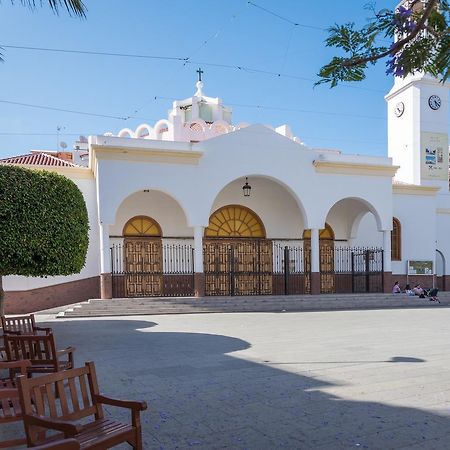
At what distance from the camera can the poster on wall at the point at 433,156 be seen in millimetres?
24109

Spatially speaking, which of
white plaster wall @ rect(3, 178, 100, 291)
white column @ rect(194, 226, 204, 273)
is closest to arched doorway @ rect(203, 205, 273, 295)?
white column @ rect(194, 226, 204, 273)

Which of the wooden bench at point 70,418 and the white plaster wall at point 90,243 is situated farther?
the white plaster wall at point 90,243

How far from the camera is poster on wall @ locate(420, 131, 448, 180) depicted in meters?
24.1

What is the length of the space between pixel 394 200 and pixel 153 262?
38.6 ft

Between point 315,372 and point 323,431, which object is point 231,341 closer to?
point 315,372

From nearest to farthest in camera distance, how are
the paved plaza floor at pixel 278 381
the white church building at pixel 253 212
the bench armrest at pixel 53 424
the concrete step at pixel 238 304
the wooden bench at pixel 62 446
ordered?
the wooden bench at pixel 62 446
the bench armrest at pixel 53 424
the paved plaza floor at pixel 278 381
the concrete step at pixel 238 304
the white church building at pixel 253 212

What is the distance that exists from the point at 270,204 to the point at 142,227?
598 cm

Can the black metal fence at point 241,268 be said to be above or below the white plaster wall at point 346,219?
below

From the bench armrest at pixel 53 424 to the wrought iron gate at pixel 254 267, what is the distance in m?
15.6

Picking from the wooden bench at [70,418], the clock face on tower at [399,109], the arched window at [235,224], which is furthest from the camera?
the clock face on tower at [399,109]

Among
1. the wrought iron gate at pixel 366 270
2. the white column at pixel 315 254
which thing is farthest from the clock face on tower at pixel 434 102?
the white column at pixel 315 254

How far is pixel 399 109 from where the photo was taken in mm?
25109

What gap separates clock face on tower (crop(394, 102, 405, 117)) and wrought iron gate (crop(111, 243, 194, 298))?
14.3 meters

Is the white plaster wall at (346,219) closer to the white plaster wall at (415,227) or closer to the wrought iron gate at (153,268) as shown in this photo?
the white plaster wall at (415,227)
